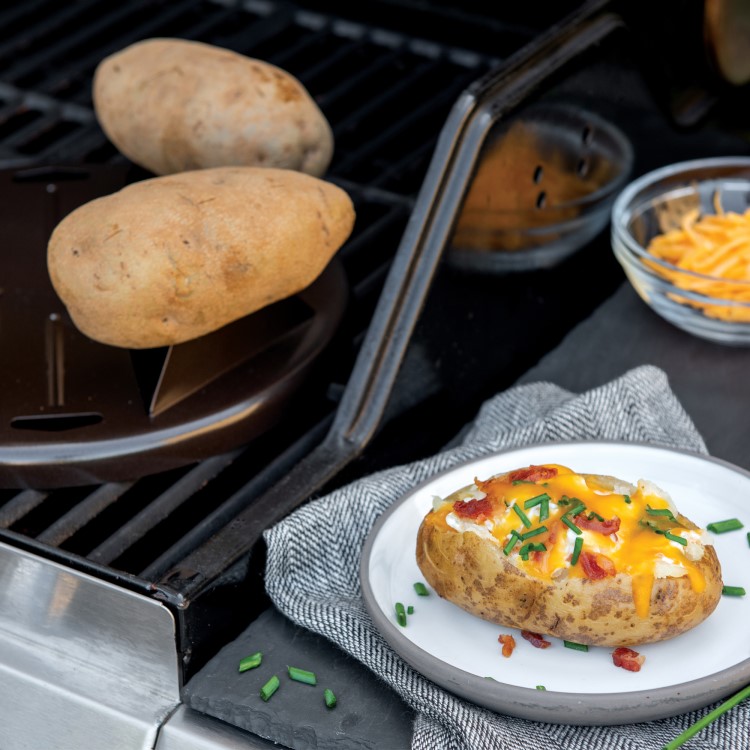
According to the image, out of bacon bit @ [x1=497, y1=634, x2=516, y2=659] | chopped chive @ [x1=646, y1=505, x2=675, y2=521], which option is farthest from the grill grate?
chopped chive @ [x1=646, y1=505, x2=675, y2=521]

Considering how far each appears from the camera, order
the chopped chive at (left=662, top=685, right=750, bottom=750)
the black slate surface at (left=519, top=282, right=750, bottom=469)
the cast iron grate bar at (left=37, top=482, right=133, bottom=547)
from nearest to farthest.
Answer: the chopped chive at (left=662, top=685, right=750, bottom=750) → the cast iron grate bar at (left=37, top=482, right=133, bottom=547) → the black slate surface at (left=519, top=282, right=750, bottom=469)

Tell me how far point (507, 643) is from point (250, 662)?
0.61 feet

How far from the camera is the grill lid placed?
1.04 metres

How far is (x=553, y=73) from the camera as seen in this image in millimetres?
1209

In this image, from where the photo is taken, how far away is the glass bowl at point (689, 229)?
1231 mm

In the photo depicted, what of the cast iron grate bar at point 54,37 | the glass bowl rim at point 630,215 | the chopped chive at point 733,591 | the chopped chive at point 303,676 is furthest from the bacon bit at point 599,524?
the cast iron grate bar at point 54,37

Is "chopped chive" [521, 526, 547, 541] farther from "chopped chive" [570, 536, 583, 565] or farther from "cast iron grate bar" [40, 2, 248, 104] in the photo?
"cast iron grate bar" [40, 2, 248, 104]

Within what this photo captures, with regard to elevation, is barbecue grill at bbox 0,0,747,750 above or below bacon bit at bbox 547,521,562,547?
below

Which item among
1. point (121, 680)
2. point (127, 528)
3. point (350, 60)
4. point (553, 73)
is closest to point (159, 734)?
point (121, 680)

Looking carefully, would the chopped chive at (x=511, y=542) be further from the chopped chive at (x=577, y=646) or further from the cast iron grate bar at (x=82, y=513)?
the cast iron grate bar at (x=82, y=513)

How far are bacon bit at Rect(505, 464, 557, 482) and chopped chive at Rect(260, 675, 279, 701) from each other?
8.5 inches

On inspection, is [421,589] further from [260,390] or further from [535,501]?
[260,390]

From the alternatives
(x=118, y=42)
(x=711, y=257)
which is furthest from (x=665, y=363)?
(x=118, y=42)

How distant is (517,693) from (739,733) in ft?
0.50
